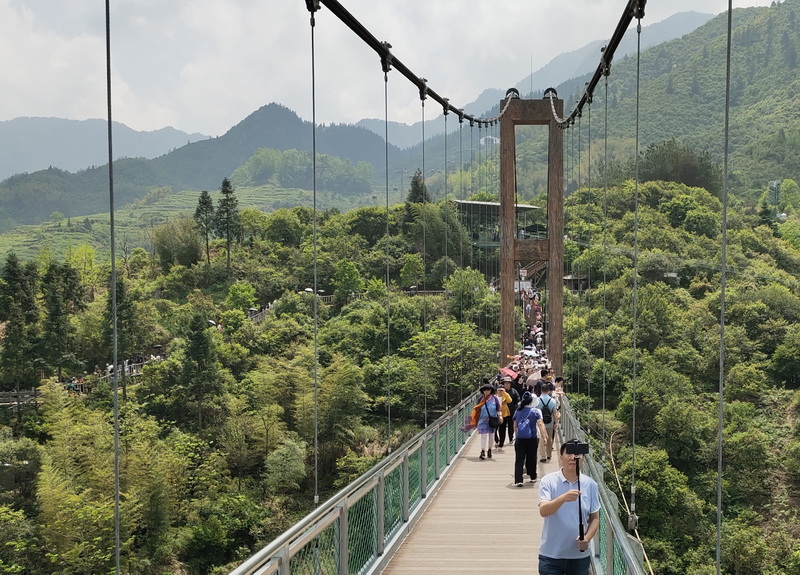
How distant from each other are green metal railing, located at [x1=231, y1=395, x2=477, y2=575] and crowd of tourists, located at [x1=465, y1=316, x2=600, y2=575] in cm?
80

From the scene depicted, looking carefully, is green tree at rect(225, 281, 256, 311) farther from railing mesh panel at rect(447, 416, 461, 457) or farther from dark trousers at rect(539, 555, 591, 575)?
dark trousers at rect(539, 555, 591, 575)

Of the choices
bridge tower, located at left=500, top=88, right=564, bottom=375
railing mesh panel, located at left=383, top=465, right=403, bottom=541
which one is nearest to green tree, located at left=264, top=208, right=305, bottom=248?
bridge tower, located at left=500, top=88, right=564, bottom=375

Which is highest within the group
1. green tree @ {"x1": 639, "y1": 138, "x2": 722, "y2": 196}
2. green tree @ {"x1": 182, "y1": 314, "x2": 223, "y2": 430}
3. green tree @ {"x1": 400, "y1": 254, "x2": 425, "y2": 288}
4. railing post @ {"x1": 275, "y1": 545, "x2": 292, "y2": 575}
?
green tree @ {"x1": 639, "y1": 138, "x2": 722, "y2": 196}

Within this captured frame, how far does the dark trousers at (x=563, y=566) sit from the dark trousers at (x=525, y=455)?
326 cm

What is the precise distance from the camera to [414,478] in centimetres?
656

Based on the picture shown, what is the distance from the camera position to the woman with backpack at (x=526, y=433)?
21.0 ft

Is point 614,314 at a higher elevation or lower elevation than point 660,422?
higher

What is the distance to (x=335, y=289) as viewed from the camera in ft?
197

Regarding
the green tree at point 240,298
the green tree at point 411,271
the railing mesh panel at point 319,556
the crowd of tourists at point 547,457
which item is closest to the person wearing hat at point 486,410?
the crowd of tourists at point 547,457

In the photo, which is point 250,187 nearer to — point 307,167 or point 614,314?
point 307,167

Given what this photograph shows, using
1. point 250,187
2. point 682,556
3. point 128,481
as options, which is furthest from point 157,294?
point 250,187

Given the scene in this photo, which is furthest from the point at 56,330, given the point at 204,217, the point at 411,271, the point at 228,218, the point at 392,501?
the point at 392,501

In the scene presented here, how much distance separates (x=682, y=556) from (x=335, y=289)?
127ft

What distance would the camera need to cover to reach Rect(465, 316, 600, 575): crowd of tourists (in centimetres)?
325
